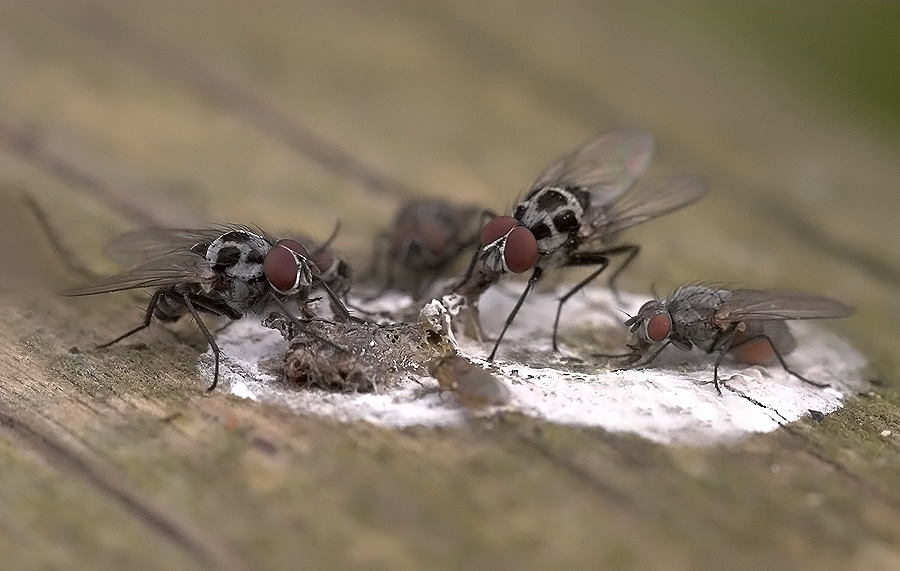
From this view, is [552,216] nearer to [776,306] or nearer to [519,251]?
[519,251]

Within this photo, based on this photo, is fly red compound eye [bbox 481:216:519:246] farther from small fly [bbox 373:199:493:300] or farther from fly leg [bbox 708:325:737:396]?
fly leg [bbox 708:325:737:396]

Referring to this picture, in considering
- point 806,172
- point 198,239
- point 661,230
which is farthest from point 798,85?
point 198,239

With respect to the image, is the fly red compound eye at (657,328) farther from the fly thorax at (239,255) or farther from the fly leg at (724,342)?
the fly thorax at (239,255)

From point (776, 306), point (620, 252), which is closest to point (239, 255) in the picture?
point (620, 252)

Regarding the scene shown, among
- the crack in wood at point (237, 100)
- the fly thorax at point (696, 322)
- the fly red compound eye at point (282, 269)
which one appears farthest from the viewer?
the crack in wood at point (237, 100)

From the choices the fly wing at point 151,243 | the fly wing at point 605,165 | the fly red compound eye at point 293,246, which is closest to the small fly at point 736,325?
the fly wing at point 605,165

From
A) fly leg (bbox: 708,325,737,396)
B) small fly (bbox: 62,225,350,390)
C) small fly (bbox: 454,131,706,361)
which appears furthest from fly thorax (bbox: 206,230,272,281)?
fly leg (bbox: 708,325,737,396)
